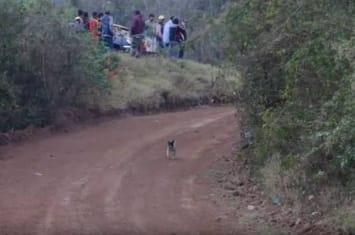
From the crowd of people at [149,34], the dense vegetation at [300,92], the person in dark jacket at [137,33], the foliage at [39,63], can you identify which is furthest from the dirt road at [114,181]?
the person in dark jacket at [137,33]

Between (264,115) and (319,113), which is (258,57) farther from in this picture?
(319,113)

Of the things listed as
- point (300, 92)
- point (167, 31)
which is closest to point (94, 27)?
point (167, 31)

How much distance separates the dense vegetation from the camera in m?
11.9

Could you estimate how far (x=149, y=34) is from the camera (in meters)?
30.5

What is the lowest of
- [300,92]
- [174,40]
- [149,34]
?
[300,92]

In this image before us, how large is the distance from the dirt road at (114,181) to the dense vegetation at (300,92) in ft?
4.41

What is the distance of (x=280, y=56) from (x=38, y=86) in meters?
8.78

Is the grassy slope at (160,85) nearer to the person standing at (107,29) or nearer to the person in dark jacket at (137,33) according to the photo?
the person in dark jacket at (137,33)

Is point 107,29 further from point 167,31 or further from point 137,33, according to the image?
point 167,31

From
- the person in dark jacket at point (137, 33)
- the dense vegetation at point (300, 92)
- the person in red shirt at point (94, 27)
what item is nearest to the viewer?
the dense vegetation at point (300, 92)

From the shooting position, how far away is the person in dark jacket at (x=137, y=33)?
29.2 meters

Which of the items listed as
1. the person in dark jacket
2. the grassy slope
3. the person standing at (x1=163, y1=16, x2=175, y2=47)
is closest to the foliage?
the grassy slope

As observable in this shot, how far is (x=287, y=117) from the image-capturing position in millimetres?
13664

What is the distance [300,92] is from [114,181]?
372 centimetres
